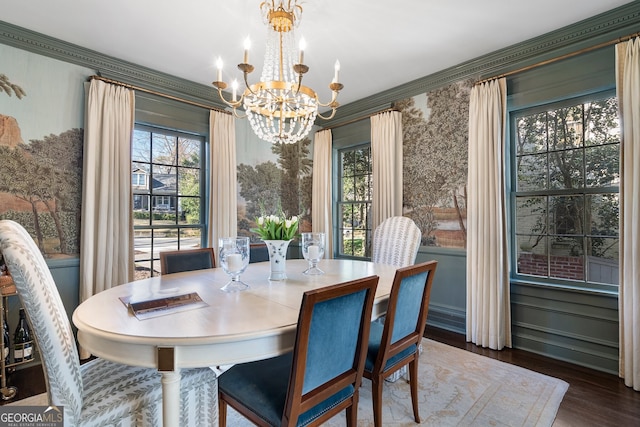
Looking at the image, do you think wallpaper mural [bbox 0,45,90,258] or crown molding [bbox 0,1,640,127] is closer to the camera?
crown molding [bbox 0,1,640,127]

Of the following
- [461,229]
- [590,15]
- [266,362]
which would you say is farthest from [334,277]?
[590,15]

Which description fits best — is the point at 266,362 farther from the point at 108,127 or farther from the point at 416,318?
the point at 108,127

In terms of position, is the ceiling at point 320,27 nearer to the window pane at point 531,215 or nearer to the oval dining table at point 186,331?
the window pane at point 531,215

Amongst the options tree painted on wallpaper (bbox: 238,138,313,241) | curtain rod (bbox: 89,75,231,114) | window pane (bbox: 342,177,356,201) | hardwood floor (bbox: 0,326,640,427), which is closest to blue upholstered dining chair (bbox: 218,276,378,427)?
hardwood floor (bbox: 0,326,640,427)

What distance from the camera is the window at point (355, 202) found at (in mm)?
4465

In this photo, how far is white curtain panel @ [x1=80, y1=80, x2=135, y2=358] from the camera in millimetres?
2852

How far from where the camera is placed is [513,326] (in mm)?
2988

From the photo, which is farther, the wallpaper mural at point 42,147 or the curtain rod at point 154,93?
the curtain rod at point 154,93

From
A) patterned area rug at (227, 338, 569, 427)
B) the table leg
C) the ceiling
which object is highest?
the ceiling

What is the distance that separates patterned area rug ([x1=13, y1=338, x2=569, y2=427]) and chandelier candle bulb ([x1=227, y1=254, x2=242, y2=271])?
97 centimetres

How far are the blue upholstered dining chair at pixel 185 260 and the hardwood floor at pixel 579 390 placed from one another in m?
1.21

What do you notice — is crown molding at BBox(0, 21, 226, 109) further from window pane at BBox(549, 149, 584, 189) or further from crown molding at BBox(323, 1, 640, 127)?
window pane at BBox(549, 149, 584, 189)

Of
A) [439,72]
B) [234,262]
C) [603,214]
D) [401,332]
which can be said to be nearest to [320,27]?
[439,72]

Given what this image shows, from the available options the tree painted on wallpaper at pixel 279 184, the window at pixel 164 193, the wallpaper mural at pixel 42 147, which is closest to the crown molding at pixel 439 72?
the wallpaper mural at pixel 42 147
